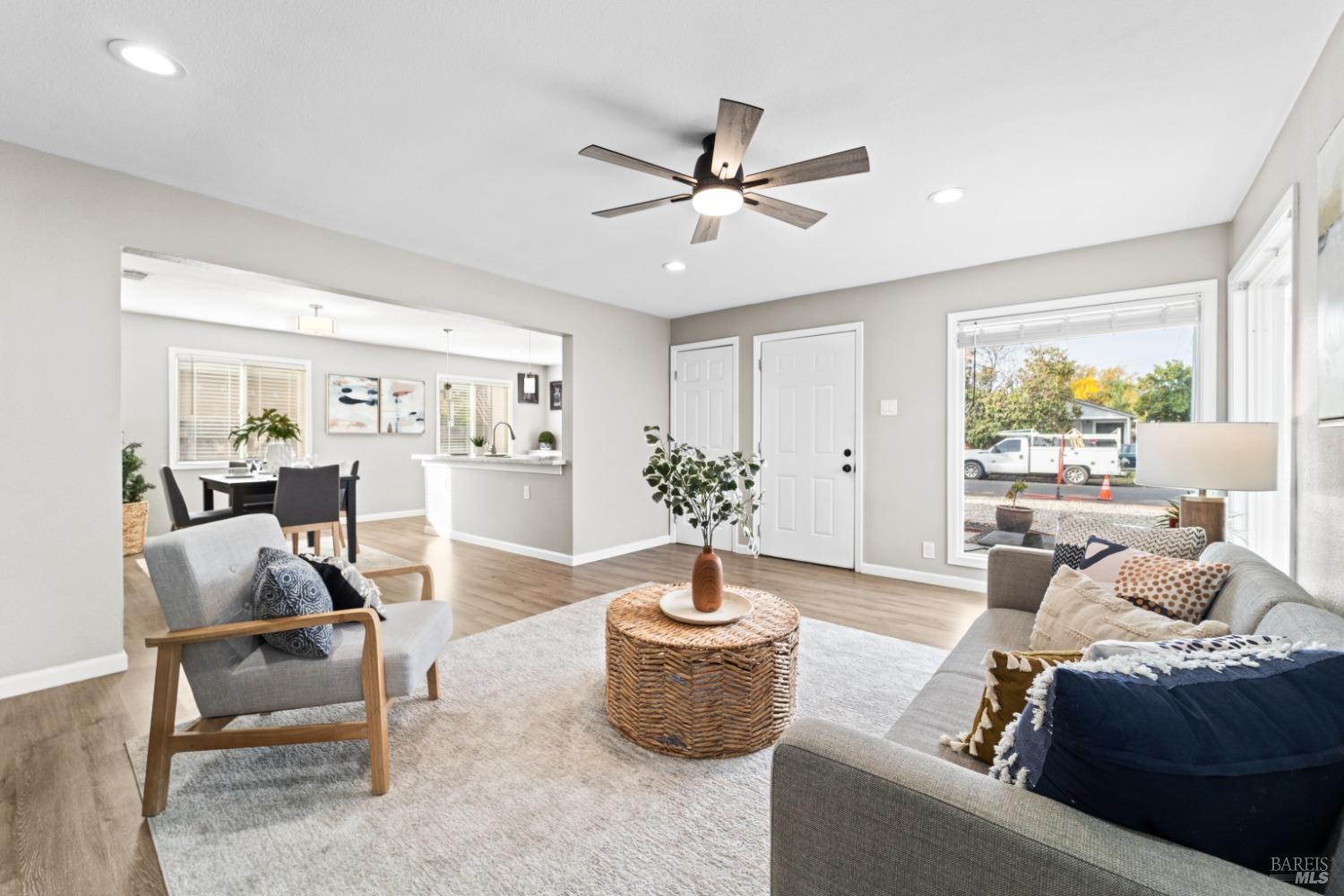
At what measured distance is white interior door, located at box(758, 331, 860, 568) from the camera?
4.87 metres

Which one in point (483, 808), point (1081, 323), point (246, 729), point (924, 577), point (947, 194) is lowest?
point (483, 808)

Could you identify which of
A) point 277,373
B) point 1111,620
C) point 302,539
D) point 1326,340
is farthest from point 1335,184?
point 277,373

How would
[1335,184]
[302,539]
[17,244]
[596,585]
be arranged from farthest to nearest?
[302,539]
[596,585]
[17,244]
[1335,184]

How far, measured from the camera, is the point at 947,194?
2.94 meters

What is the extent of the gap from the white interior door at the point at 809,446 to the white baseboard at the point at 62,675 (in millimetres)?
3931

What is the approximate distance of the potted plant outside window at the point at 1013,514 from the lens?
4176mm

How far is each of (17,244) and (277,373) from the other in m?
4.78

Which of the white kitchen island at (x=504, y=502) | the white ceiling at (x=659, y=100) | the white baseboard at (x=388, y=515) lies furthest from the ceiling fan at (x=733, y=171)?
the white baseboard at (x=388, y=515)

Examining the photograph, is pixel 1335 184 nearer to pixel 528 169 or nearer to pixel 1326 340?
pixel 1326 340

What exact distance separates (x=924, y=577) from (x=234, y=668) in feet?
13.9

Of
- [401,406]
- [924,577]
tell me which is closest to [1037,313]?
[924,577]

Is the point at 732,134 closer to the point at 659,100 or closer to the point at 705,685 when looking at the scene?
the point at 659,100

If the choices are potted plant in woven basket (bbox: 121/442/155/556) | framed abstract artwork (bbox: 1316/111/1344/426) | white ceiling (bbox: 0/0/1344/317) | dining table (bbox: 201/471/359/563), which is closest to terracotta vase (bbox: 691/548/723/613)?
white ceiling (bbox: 0/0/1344/317)

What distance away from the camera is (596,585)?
4.38m
